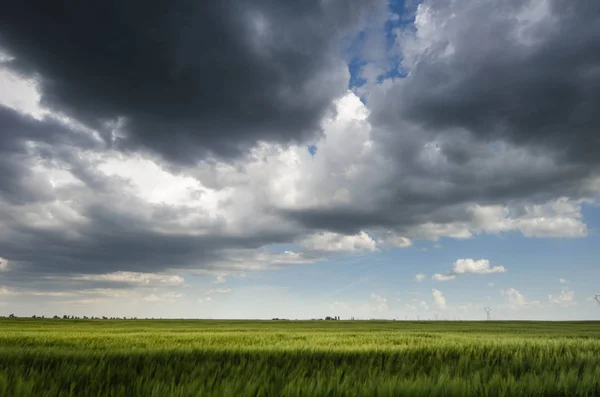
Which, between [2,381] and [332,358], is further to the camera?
[332,358]

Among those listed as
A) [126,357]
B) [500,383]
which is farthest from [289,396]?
[126,357]

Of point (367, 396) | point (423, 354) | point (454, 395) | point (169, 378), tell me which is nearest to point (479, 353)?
point (423, 354)

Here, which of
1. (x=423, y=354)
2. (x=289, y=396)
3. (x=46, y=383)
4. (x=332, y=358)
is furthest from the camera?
(x=423, y=354)

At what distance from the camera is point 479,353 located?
8.62 m

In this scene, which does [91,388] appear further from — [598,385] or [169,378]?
[598,385]

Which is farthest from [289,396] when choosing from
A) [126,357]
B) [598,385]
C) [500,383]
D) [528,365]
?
[528,365]

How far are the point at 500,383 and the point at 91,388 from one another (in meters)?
4.43

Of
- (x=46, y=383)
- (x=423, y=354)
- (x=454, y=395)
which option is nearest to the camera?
(x=454, y=395)

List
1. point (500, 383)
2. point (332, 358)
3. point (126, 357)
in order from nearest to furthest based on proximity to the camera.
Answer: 1. point (500, 383)
2. point (126, 357)
3. point (332, 358)

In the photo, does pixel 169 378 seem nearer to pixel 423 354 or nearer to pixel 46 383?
pixel 46 383

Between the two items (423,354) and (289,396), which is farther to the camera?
(423,354)

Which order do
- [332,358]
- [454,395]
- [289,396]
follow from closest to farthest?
[289,396] → [454,395] → [332,358]

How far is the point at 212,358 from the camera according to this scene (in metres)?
6.94

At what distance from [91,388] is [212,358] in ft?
9.83
